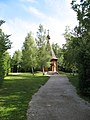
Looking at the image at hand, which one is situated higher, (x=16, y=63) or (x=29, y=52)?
(x=29, y=52)

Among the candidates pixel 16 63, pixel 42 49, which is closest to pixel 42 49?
pixel 42 49

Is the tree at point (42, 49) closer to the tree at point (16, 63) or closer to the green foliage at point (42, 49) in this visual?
the green foliage at point (42, 49)

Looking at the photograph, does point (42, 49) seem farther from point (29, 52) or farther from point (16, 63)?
point (16, 63)

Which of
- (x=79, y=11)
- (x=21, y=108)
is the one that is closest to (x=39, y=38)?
(x=79, y=11)

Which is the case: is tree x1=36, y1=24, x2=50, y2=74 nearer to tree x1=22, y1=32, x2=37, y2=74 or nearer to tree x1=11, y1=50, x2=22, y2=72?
tree x1=22, y1=32, x2=37, y2=74

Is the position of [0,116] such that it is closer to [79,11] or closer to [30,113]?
[30,113]

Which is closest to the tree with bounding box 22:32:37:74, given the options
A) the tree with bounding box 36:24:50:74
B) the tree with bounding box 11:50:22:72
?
the tree with bounding box 36:24:50:74

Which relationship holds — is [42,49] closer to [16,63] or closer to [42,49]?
[42,49]

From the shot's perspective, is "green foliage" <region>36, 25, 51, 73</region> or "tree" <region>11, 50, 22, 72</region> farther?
"tree" <region>11, 50, 22, 72</region>

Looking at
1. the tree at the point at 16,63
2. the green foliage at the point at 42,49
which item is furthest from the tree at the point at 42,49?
the tree at the point at 16,63

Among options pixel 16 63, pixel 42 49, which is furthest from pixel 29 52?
pixel 16 63

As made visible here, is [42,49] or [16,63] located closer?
[42,49]

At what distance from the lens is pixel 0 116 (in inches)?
442

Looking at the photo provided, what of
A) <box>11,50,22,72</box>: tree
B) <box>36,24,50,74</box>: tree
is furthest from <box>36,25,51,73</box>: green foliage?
<box>11,50,22,72</box>: tree
